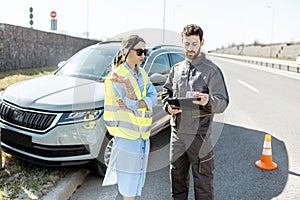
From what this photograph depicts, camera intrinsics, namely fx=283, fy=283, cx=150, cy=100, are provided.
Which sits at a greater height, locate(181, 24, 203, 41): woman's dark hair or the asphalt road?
locate(181, 24, 203, 41): woman's dark hair

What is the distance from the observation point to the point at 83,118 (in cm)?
341

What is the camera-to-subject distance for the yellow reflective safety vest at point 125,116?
2.51 metres

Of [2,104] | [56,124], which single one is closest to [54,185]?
[56,124]

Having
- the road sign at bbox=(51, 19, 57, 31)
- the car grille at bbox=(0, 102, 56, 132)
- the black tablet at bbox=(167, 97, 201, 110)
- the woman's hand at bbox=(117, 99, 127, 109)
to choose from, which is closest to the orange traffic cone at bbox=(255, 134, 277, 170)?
the black tablet at bbox=(167, 97, 201, 110)

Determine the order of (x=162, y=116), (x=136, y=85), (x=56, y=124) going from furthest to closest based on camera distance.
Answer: (x=162, y=116)
(x=56, y=124)
(x=136, y=85)

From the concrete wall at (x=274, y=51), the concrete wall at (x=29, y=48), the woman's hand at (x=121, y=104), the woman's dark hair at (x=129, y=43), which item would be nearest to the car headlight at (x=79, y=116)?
the woman's hand at (x=121, y=104)

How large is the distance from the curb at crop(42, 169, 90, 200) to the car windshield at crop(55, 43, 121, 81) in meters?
1.40

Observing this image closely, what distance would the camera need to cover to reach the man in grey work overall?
8.72 ft

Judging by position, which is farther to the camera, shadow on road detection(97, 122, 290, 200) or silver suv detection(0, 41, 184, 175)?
shadow on road detection(97, 122, 290, 200)

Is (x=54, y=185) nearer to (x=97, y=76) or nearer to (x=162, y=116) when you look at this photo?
(x=97, y=76)

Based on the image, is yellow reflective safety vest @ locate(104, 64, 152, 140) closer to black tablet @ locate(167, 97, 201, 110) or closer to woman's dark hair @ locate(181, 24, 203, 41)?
black tablet @ locate(167, 97, 201, 110)

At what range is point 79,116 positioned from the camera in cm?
342

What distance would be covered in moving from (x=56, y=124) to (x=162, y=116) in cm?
203

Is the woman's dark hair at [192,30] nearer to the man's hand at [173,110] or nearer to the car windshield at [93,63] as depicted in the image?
the man's hand at [173,110]
